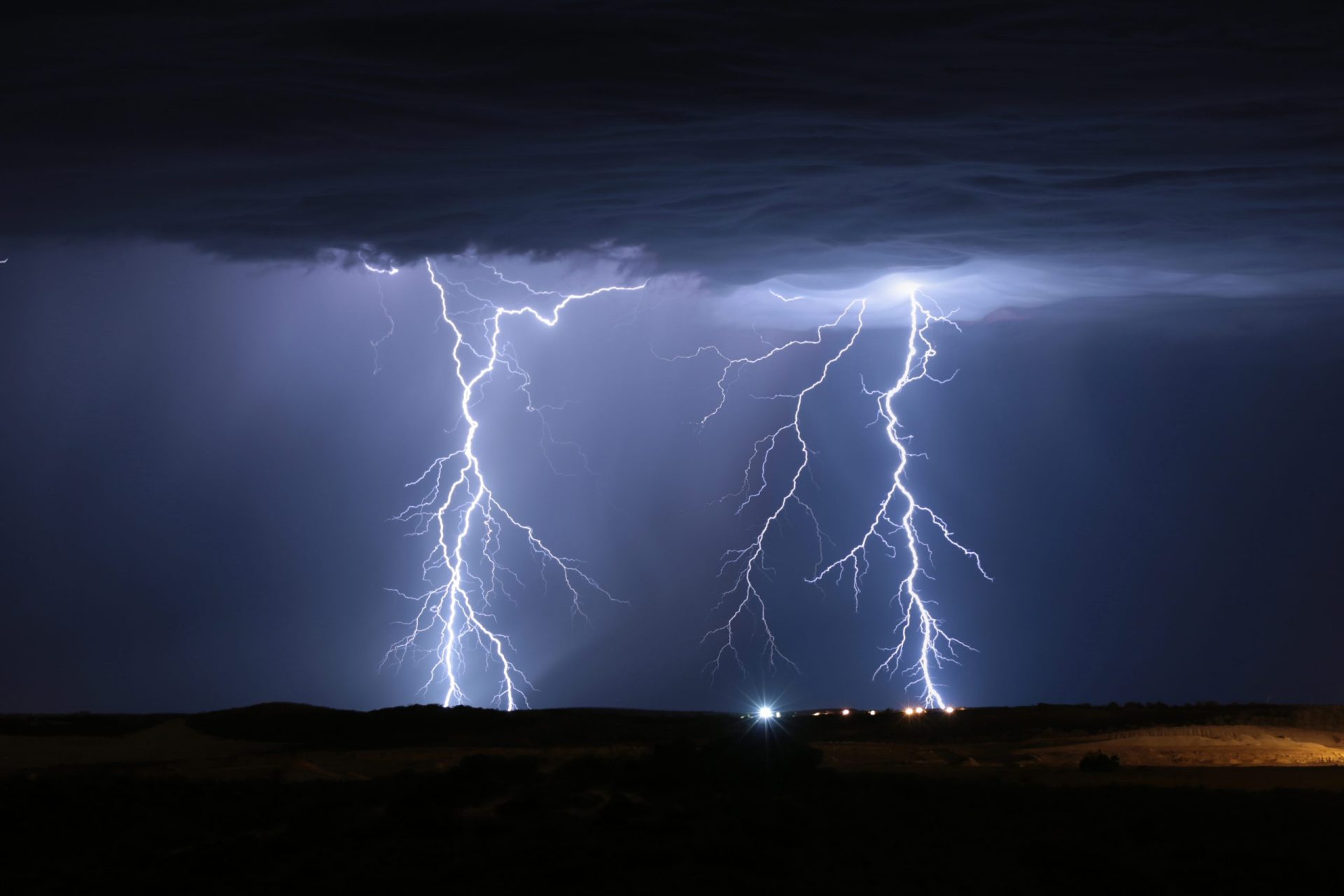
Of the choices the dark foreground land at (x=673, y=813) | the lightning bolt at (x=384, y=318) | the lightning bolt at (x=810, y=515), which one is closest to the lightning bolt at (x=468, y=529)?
the lightning bolt at (x=384, y=318)

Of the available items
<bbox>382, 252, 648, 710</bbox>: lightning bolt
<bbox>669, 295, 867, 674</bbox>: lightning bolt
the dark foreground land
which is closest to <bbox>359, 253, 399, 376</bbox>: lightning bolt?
<bbox>382, 252, 648, 710</bbox>: lightning bolt

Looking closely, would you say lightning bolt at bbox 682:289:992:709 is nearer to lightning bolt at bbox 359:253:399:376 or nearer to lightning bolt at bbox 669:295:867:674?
lightning bolt at bbox 669:295:867:674

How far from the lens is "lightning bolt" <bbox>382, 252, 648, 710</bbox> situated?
69.5ft

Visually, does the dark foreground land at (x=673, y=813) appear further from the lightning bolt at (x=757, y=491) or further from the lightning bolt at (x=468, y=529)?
the lightning bolt at (x=757, y=491)

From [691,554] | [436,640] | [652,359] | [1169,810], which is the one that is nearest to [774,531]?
[691,554]

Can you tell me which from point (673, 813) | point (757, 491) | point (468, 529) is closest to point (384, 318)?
point (468, 529)

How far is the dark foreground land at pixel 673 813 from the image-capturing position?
26.0 ft

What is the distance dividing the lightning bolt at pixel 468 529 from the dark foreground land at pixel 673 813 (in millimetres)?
5628

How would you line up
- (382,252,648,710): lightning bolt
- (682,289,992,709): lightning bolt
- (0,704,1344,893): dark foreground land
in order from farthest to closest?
(682,289,992,709): lightning bolt, (382,252,648,710): lightning bolt, (0,704,1344,893): dark foreground land

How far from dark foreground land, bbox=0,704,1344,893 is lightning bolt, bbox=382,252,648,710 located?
18.5ft

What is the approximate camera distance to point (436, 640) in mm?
21516

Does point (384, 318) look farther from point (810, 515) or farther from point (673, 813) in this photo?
point (673, 813)

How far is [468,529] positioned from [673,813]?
13655 millimetres

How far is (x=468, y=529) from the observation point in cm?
2252
